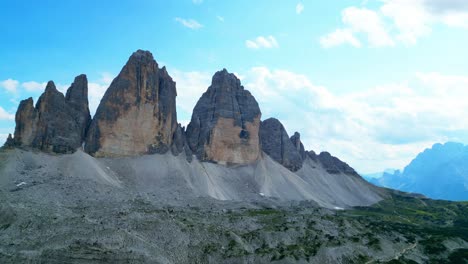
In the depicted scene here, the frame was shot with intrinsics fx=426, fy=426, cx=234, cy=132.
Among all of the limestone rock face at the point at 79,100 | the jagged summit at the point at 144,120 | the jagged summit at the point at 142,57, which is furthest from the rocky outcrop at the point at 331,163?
the limestone rock face at the point at 79,100

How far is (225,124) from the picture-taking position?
463ft

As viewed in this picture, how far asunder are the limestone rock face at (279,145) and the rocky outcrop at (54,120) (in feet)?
229

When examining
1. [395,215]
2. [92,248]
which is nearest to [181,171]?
[92,248]

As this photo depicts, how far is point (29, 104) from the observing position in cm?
10825

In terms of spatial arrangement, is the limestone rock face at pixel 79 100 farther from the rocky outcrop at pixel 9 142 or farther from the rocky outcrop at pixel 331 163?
the rocky outcrop at pixel 331 163

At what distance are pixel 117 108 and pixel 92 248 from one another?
230 ft

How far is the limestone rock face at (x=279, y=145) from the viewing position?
Result: 16012 cm

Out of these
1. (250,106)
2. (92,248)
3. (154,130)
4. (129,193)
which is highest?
(250,106)

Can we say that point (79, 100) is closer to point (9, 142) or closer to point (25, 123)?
point (25, 123)

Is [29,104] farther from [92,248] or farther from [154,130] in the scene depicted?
[92,248]

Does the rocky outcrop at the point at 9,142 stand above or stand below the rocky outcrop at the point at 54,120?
below

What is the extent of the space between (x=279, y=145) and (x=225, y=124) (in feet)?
101

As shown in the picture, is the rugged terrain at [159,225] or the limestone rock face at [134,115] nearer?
the rugged terrain at [159,225]

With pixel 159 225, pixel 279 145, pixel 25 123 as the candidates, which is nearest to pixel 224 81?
pixel 279 145
